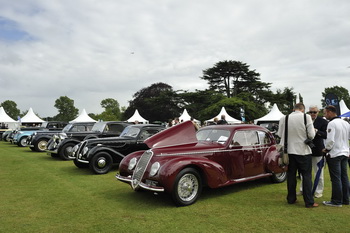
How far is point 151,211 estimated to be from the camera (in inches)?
195

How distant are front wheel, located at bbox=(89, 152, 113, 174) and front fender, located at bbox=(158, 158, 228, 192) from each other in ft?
14.7

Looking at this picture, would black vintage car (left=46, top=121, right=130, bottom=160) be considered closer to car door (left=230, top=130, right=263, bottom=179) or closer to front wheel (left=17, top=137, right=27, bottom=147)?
car door (left=230, top=130, right=263, bottom=179)

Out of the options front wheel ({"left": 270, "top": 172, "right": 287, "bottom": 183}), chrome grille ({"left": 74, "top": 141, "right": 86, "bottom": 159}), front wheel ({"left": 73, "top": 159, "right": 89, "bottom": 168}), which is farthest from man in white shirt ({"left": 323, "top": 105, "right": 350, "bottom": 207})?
Result: front wheel ({"left": 73, "top": 159, "right": 89, "bottom": 168})

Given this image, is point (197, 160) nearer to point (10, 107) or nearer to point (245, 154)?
point (245, 154)

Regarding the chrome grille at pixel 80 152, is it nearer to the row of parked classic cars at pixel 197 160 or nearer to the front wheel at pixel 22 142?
the row of parked classic cars at pixel 197 160

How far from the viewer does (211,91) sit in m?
49.0

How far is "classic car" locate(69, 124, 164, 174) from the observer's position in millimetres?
8875

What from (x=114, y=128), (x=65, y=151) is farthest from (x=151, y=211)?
(x=65, y=151)

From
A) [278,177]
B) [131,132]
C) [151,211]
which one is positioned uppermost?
[131,132]

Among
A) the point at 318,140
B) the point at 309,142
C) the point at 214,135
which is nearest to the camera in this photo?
the point at 309,142

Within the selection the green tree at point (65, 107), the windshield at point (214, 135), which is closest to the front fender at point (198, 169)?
the windshield at point (214, 135)

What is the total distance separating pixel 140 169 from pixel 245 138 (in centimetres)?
268

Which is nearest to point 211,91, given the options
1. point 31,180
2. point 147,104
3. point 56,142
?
point 147,104

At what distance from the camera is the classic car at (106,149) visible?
888cm
